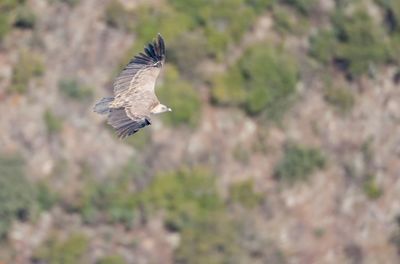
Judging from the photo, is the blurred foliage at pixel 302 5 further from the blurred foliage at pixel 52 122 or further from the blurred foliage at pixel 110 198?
the blurred foliage at pixel 52 122

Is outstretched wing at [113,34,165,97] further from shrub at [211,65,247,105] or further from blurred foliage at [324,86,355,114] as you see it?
blurred foliage at [324,86,355,114]

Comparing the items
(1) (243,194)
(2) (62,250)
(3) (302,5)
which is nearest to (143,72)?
(2) (62,250)

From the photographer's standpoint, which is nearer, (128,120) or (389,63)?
(128,120)

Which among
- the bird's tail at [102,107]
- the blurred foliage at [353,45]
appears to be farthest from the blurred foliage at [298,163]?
the bird's tail at [102,107]

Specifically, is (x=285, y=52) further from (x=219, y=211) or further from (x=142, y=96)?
(x=142, y=96)

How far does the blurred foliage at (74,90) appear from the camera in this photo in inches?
1572

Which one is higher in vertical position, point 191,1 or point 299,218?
point 191,1

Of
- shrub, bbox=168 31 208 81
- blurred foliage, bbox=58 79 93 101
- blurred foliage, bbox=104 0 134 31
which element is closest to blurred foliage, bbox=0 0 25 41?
blurred foliage, bbox=58 79 93 101

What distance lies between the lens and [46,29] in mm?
40531

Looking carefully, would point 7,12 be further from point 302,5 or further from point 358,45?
point 358,45

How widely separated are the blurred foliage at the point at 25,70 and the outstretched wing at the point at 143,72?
14.6 m

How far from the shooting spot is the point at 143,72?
25.2 meters

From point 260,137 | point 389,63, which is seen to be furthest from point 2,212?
point 389,63

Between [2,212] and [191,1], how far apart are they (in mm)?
8221
